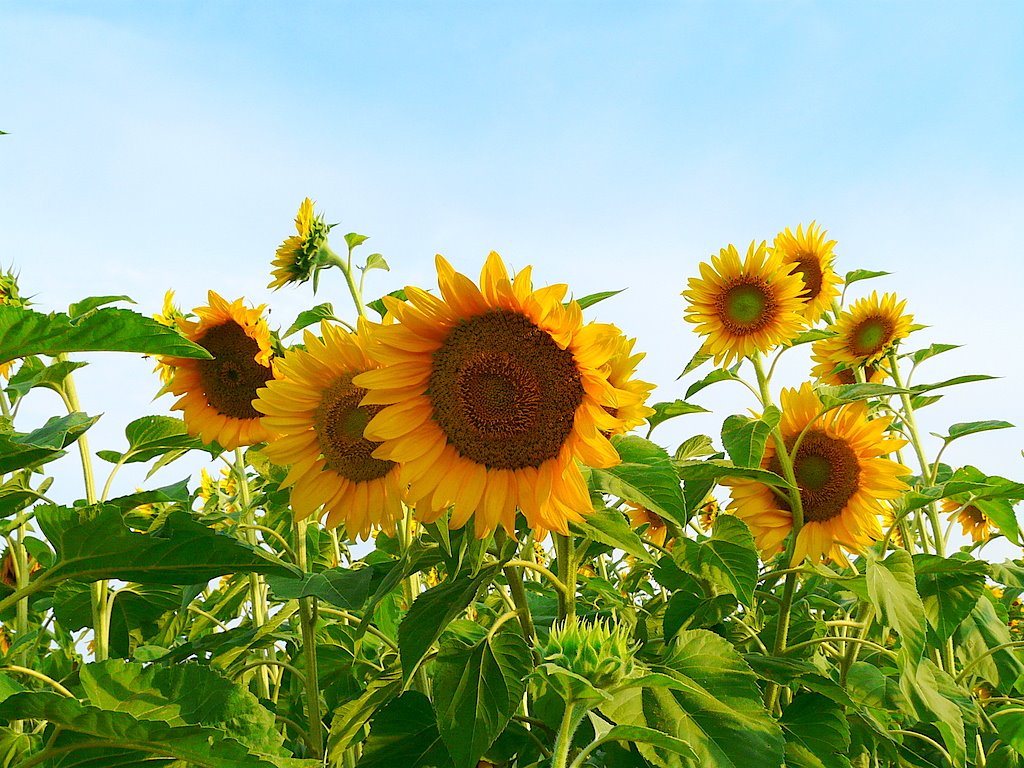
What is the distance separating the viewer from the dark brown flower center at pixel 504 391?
1584 millimetres

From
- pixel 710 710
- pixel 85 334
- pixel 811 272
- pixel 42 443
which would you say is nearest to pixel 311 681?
pixel 42 443

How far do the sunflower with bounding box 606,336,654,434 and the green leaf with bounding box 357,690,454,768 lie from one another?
66 cm

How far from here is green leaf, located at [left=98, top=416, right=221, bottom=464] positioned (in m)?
2.34

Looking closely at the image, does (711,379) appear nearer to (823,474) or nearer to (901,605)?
(823,474)

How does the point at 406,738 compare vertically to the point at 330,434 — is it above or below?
below

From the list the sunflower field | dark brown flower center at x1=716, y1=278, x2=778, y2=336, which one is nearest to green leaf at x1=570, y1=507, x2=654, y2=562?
the sunflower field

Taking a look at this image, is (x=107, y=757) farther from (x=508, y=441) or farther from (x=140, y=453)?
(x=140, y=453)

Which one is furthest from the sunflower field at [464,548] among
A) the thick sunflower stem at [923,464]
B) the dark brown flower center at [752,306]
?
the dark brown flower center at [752,306]

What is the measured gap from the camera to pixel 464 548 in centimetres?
163

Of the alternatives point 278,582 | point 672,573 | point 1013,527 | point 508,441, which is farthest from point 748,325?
point 278,582

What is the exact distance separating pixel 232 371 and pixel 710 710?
4.44 feet

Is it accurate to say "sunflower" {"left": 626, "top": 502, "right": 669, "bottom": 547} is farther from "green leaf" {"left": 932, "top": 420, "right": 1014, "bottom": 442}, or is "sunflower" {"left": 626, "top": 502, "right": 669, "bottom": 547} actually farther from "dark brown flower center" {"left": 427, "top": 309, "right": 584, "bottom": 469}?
"dark brown flower center" {"left": 427, "top": 309, "right": 584, "bottom": 469}

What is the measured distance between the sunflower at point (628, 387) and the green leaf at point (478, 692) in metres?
0.44

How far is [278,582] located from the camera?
1.72 m
